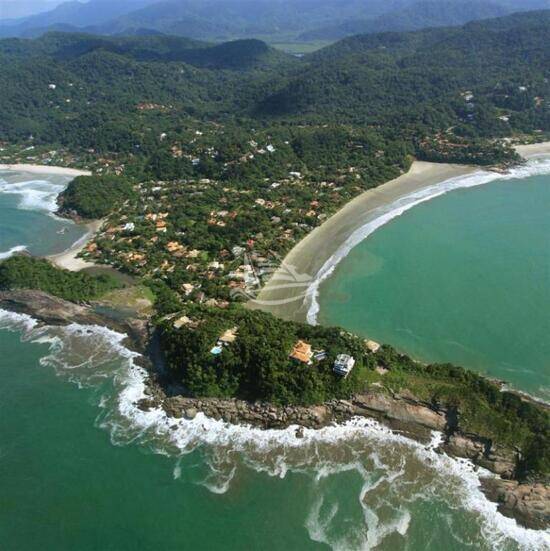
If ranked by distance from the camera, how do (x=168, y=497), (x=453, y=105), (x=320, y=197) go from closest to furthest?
(x=168, y=497) → (x=320, y=197) → (x=453, y=105)

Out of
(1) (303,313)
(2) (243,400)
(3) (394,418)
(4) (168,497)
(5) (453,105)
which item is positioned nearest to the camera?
(4) (168,497)

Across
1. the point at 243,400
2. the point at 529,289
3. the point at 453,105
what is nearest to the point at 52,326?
the point at 243,400

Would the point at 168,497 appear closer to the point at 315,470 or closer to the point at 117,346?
the point at 315,470

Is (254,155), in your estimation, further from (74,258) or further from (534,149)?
(534,149)

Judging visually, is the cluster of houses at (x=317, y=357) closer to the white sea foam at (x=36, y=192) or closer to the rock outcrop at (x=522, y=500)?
the rock outcrop at (x=522, y=500)

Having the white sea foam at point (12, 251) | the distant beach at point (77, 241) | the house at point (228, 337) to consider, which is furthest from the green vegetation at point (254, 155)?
the white sea foam at point (12, 251)

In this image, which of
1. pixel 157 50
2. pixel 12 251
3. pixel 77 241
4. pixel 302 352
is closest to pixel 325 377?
pixel 302 352

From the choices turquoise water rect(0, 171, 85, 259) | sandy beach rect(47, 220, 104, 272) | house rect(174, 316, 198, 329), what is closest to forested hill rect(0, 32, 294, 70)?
turquoise water rect(0, 171, 85, 259)
